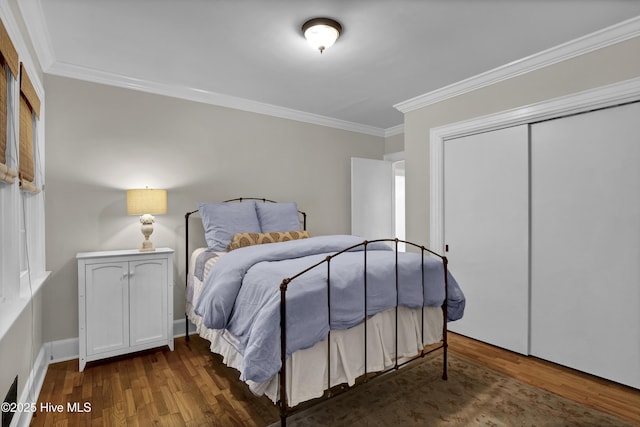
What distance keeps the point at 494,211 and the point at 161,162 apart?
125 inches

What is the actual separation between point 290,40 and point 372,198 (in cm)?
285

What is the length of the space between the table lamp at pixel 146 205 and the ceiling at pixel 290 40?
1.06 m

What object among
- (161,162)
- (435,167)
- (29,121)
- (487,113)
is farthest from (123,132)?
(487,113)

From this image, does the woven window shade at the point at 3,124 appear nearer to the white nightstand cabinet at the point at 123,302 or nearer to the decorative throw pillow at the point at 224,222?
the white nightstand cabinet at the point at 123,302

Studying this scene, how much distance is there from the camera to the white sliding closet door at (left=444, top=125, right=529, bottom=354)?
284cm

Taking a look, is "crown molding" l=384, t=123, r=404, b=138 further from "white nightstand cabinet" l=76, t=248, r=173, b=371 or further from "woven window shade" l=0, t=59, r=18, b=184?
"woven window shade" l=0, t=59, r=18, b=184

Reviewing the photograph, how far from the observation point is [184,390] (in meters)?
2.25

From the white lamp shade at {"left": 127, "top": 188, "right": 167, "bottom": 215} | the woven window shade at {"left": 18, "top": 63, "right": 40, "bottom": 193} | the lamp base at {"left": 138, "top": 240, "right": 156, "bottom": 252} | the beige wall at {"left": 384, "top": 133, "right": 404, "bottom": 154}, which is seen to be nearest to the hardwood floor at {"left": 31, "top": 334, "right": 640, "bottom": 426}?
the lamp base at {"left": 138, "top": 240, "right": 156, "bottom": 252}

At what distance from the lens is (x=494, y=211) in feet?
9.91

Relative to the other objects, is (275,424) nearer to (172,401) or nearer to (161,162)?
(172,401)

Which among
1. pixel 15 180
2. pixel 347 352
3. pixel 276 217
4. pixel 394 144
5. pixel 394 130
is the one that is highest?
pixel 394 130

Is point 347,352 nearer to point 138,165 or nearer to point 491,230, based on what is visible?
point 491,230

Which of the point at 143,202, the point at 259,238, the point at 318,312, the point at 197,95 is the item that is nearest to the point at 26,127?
the point at 143,202

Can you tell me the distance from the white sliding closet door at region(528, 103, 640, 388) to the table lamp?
3.20 metres
